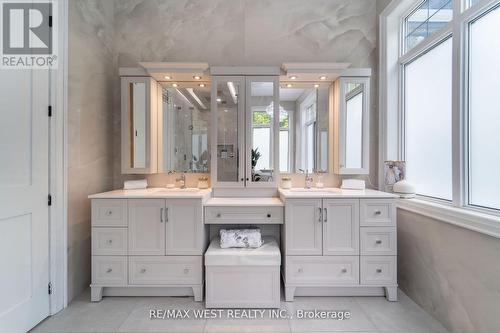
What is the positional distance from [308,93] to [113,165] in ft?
7.36

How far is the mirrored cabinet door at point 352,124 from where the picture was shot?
253 cm

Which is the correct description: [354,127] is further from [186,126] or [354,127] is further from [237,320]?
[237,320]

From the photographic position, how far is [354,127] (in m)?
2.56

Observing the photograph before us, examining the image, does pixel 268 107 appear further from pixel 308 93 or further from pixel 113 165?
pixel 113 165

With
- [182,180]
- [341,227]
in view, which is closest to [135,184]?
[182,180]

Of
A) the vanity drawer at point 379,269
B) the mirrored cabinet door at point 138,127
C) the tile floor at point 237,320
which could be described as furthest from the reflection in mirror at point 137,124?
the vanity drawer at point 379,269

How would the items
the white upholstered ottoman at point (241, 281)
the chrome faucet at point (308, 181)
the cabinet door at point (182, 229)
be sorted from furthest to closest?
the chrome faucet at point (308, 181) → the cabinet door at point (182, 229) → the white upholstered ottoman at point (241, 281)

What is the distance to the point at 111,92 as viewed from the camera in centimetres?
260

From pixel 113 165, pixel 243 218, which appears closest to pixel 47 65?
pixel 113 165

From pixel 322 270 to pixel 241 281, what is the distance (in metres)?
0.69

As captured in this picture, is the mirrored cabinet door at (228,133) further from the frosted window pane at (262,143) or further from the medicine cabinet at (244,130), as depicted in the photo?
the frosted window pane at (262,143)

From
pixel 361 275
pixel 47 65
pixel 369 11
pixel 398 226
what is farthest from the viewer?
pixel 369 11

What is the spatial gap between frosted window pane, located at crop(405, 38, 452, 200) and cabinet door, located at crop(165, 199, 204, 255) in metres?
2.01

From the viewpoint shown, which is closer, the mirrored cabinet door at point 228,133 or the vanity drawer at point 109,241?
the vanity drawer at point 109,241
